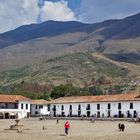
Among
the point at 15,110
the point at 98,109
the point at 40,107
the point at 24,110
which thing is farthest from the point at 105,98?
the point at 40,107

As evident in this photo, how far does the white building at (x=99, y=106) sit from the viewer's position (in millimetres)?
95125

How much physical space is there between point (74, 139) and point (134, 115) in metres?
53.6

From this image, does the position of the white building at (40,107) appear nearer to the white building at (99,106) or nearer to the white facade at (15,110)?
the white building at (99,106)

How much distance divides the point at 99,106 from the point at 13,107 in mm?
24125

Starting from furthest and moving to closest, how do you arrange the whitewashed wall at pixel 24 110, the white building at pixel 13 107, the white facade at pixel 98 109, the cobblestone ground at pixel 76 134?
1. the whitewashed wall at pixel 24 110
2. the white building at pixel 13 107
3. the white facade at pixel 98 109
4. the cobblestone ground at pixel 76 134

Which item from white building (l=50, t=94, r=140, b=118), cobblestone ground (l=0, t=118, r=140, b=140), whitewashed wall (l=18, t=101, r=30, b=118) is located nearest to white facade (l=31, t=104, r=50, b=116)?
whitewashed wall (l=18, t=101, r=30, b=118)

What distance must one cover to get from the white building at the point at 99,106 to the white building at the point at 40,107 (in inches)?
201

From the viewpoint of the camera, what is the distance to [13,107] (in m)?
113

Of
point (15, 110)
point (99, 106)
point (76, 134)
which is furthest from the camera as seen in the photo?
point (15, 110)

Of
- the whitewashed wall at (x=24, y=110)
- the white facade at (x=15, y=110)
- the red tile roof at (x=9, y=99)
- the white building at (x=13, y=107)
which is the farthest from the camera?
the whitewashed wall at (x=24, y=110)

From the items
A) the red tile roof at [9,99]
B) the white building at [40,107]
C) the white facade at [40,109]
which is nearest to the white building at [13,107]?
the red tile roof at [9,99]

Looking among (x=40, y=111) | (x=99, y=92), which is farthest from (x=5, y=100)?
(x=99, y=92)

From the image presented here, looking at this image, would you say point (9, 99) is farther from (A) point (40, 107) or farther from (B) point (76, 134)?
(B) point (76, 134)

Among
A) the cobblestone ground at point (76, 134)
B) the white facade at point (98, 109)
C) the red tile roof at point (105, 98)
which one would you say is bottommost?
the cobblestone ground at point (76, 134)
